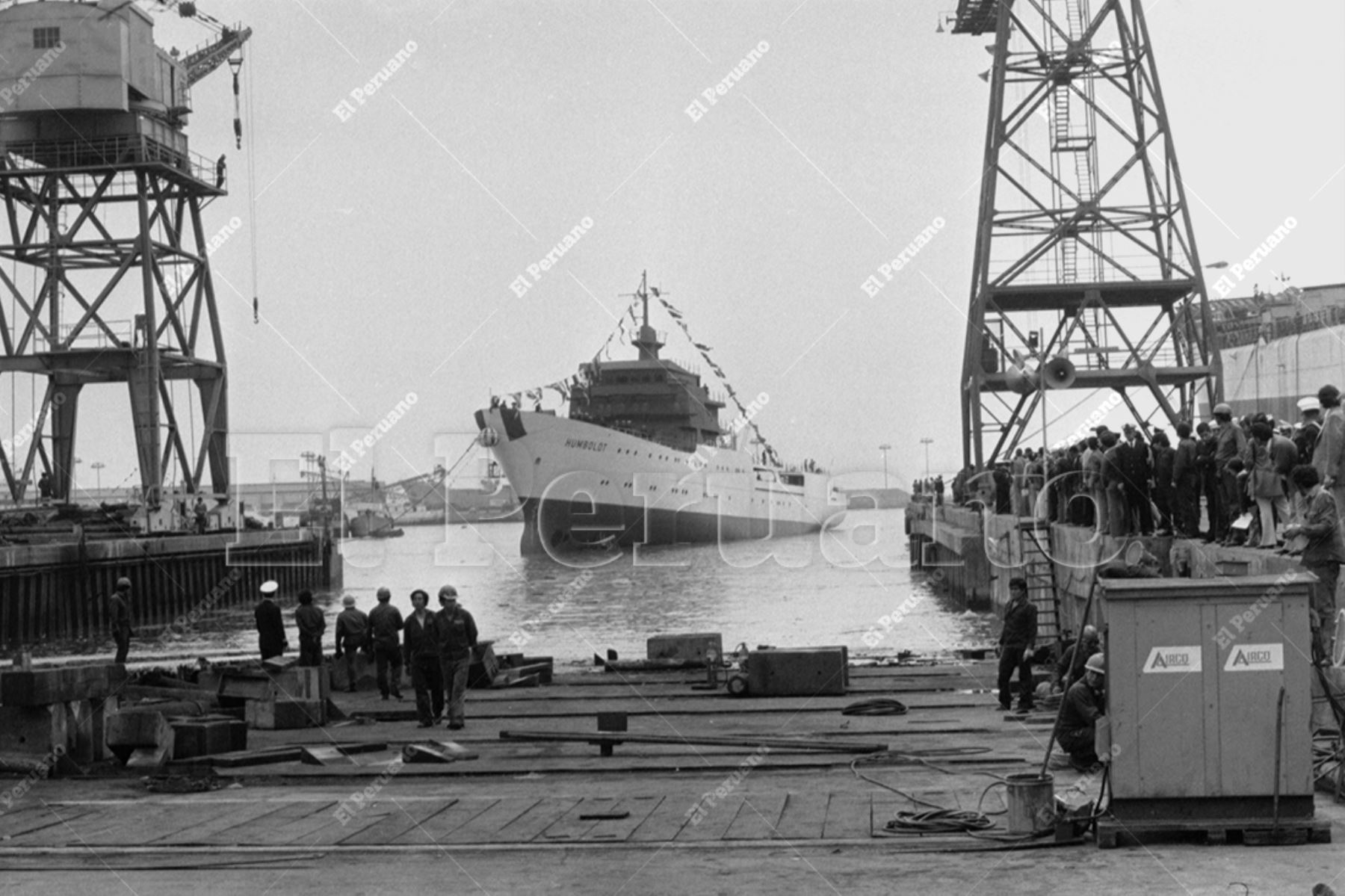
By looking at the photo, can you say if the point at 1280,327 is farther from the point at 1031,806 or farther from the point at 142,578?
the point at 1031,806

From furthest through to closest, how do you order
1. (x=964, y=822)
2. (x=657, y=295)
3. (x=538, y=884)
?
(x=657, y=295) → (x=964, y=822) → (x=538, y=884)

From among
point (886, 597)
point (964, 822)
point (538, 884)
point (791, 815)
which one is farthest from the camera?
point (886, 597)

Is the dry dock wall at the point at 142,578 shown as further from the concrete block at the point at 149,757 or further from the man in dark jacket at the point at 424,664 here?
the concrete block at the point at 149,757

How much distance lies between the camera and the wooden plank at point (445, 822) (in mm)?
10664

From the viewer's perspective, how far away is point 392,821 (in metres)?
11.4

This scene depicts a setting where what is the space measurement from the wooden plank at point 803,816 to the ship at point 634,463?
2682 inches

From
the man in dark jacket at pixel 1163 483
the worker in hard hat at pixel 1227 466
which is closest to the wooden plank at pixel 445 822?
the worker in hard hat at pixel 1227 466

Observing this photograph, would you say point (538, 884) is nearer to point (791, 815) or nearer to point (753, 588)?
point (791, 815)

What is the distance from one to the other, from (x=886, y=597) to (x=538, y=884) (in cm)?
4525

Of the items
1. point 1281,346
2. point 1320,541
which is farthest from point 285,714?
point 1281,346

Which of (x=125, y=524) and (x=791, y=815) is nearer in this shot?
(x=791, y=815)

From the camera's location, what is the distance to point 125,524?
53969mm

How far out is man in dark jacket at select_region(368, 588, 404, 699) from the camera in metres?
19.7

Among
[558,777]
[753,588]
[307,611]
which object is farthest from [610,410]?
[558,777]
